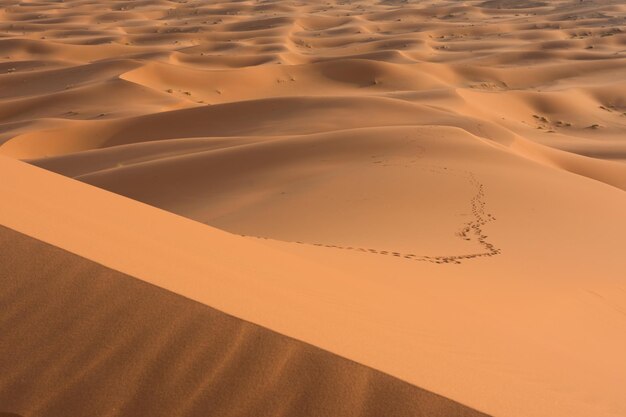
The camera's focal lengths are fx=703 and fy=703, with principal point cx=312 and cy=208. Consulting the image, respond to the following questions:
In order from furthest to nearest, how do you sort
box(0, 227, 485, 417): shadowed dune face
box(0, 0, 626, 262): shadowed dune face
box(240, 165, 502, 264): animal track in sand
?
box(0, 0, 626, 262): shadowed dune face < box(240, 165, 502, 264): animal track in sand < box(0, 227, 485, 417): shadowed dune face

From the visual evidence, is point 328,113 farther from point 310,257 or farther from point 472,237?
point 310,257

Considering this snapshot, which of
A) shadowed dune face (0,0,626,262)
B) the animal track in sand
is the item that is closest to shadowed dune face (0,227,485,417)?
the animal track in sand

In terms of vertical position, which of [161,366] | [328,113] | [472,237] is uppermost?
[161,366]

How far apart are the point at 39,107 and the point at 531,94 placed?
1256 cm

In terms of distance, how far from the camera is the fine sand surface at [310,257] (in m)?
2.15

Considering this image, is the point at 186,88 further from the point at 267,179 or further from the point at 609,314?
the point at 609,314

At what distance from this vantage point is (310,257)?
15.4ft

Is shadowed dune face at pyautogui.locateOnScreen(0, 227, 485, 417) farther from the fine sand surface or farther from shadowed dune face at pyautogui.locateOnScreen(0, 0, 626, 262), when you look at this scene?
shadowed dune face at pyautogui.locateOnScreen(0, 0, 626, 262)

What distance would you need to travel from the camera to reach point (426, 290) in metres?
4.37

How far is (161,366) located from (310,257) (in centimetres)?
258

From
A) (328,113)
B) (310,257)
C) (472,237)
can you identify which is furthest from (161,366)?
(328,113)

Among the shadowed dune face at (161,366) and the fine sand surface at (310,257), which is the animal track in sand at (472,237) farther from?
the shadowed dune face at (161,366)

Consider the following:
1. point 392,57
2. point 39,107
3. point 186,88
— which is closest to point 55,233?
point 39,107

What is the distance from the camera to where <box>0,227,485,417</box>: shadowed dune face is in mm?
2074
